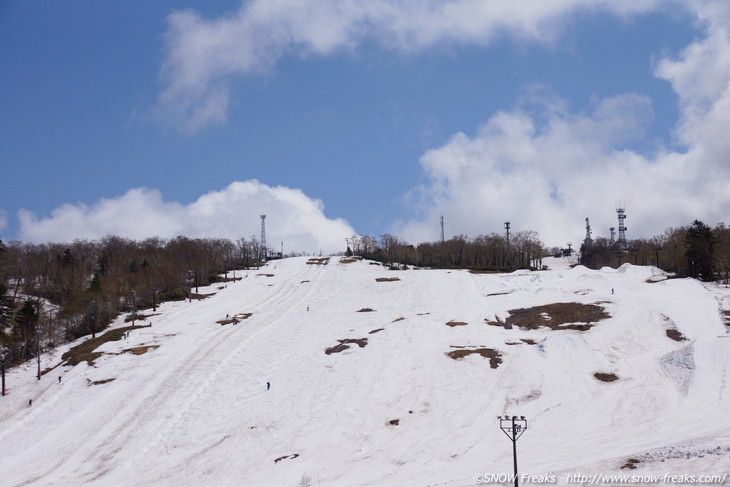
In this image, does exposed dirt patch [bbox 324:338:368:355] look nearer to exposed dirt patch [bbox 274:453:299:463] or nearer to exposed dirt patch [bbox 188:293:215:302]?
exposed dirt patch [bbox 274:453:299:463]

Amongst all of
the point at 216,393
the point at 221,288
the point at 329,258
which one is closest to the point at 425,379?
the point at 216,393

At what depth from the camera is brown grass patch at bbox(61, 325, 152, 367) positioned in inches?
2457

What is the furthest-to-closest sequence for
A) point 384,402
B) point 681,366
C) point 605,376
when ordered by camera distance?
point 605,376, point 681,366, point 384,402

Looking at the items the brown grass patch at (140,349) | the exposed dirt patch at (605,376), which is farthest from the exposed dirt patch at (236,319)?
the exposed dirt patch at (605,376)

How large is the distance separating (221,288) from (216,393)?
209 feet

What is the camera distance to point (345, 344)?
6275cm

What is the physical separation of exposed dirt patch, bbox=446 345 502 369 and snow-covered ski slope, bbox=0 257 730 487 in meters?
0.72

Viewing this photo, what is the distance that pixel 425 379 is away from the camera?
49.8 metres

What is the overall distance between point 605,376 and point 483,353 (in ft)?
38.6

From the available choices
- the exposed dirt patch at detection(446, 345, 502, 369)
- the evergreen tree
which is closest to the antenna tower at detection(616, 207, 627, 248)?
the evergreen tree

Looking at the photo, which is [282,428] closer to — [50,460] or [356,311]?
[50,460]

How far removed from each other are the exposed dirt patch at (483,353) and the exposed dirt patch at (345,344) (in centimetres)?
1158

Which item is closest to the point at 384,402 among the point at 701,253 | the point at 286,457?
the point at 286,457

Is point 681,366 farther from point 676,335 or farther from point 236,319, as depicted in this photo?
point 236,319
